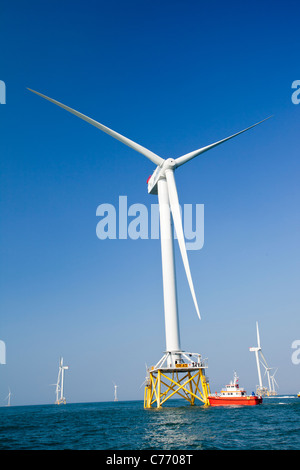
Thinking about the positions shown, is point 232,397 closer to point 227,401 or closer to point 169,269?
point 227,401

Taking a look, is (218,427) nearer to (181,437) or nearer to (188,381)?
(181,437)

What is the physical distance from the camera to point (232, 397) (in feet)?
263

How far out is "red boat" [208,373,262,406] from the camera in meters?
79.3

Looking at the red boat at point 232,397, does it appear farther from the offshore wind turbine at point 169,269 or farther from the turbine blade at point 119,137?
the turbine blade at point 119,137

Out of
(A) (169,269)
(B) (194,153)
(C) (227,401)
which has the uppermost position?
(B) (194,153)

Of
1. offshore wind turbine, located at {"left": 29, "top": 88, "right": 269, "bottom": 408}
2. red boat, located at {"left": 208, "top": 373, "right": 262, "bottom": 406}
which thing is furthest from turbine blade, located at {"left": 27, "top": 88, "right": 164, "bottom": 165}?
red boat, located at {"left": 208, "top": 373, "right": 262, "bottom": 406}

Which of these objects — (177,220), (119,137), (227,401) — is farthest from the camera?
(227,401)

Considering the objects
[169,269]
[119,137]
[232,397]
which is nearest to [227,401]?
[232,397]

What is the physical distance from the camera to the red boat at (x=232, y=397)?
260ft

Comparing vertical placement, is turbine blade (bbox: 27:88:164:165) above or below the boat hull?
above

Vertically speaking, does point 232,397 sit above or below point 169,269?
below

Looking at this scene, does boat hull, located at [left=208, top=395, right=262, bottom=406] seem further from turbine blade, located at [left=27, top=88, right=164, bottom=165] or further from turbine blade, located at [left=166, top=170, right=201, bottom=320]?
turbine blade, located at [left=27, top=88, right=164, bottom=165]
